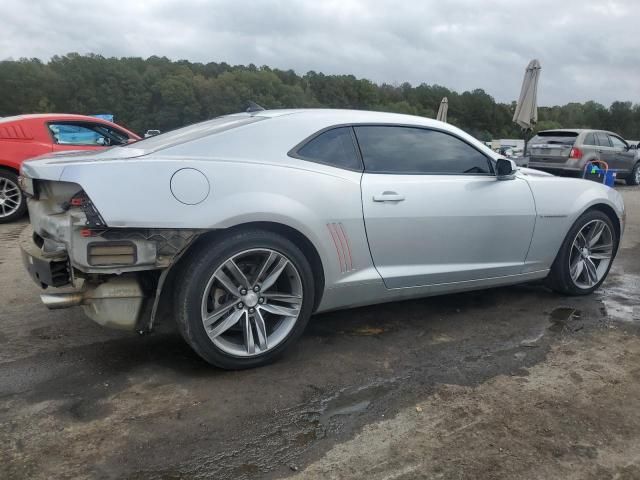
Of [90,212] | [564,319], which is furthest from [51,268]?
[564,319]

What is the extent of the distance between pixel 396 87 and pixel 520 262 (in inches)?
2761

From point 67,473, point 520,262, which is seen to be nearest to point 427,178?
point 520,262

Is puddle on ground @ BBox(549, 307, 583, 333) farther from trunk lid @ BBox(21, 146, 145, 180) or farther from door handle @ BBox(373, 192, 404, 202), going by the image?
trunk lid @ BBox(21, 146, 145, 180)

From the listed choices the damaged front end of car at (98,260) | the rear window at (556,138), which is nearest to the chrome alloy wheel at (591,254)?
the damaged front end of car at (98,260)

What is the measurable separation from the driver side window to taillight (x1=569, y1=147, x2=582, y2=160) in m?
10.6

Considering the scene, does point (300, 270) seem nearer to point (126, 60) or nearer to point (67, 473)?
point (67, 473)

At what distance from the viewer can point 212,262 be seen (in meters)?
2.72

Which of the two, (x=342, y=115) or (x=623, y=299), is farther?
(x=623, y=299)

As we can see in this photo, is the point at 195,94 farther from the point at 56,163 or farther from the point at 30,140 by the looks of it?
the point at 56,163

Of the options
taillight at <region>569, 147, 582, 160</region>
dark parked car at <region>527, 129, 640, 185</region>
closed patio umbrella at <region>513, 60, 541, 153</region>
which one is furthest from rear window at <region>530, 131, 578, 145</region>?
closed patio umbrella at <region>513, 60, 541, 153</region>

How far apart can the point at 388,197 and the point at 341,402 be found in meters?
1.28

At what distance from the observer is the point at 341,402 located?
2.67 m

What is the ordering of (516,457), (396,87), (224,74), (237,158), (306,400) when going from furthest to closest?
1. (396,87)
2. (224,74)
3. (237,158)
4. (306,400)
5. (516,457)

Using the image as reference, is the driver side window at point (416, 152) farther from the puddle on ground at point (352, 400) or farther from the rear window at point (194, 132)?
the puddle on ground at point (352, 400)
